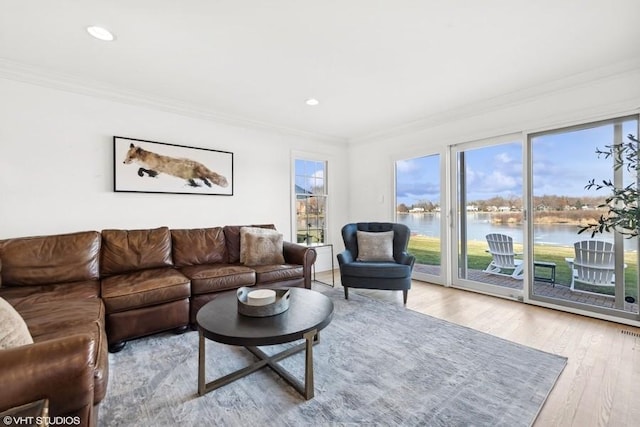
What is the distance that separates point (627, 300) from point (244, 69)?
4.36 metres

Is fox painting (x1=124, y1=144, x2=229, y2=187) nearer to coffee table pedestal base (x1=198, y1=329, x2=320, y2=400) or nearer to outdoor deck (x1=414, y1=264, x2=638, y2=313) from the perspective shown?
coffee table pedestal base (x1=198, y1=329, x2=320, y2=400)

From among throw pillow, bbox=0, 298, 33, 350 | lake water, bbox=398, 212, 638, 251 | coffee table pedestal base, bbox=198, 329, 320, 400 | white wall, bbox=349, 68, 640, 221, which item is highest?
white wall, bbox=349, 68, 640, 221

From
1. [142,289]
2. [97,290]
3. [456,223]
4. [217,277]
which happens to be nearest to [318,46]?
[217,277]

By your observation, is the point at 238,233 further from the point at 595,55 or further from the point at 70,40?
the point at 595,55

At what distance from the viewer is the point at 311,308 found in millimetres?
1979

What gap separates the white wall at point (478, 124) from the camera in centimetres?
275

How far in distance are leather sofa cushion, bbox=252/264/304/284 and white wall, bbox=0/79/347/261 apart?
118cm

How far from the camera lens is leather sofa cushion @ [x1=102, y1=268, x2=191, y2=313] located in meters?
2.24

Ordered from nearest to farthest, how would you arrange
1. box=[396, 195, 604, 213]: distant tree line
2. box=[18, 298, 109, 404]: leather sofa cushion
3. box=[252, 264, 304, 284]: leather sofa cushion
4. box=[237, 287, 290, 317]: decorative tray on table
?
box=[18, 298, 109, 404]: leather sofa cushion, box=[237, 287, 290, 317]: decorative tray on table, box=[396, 195, 604, 213]: distant tree line, box=[252, 264, 304, 284]: leather sofa cushion

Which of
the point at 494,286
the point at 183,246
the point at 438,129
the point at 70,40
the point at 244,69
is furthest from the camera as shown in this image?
the point at 438,129

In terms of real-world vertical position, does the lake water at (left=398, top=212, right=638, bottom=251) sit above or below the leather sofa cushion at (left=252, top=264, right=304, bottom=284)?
above

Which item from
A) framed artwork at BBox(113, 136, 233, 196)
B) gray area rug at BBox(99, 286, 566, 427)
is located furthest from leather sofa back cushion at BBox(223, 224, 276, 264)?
gray area rug at BBox(99, 286, 566, 427)

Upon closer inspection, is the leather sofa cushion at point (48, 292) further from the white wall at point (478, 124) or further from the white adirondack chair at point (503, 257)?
the white adirondack chair at point (503, 257)

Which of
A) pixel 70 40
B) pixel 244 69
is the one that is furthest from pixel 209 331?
pixel 70 40
